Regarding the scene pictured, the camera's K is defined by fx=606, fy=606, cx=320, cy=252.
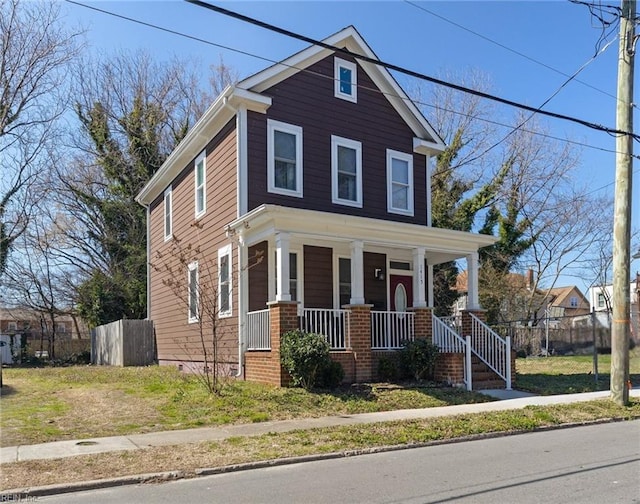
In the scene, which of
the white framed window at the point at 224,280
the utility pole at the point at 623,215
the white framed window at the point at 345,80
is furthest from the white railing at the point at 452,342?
the white framed window at the point at 345,80

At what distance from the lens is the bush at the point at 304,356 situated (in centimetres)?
1245

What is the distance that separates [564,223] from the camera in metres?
33.5

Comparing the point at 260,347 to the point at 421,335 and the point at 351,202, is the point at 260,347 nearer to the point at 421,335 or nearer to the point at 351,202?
the point at 421,335

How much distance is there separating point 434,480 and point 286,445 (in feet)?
8.08

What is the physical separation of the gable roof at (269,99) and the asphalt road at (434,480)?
9884 millimetres

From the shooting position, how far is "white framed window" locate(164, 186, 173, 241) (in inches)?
821

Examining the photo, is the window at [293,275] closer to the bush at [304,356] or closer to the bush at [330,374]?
the bush at [304,356]

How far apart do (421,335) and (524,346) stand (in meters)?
17.2

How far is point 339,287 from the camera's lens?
659 inches

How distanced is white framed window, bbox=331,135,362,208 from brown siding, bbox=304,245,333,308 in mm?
1511

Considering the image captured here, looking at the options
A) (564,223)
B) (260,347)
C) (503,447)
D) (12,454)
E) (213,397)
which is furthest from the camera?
(564,223)

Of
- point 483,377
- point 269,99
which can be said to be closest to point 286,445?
point 483,377

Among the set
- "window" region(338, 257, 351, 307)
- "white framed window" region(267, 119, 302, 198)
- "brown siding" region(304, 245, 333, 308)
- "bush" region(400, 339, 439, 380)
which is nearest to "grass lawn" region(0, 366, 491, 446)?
"bush" region(400, 339, 439, 380)

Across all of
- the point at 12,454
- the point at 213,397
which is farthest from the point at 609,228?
the point at 12,454
